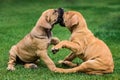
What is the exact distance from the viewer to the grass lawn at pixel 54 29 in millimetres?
6988

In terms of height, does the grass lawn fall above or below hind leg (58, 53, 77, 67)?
below

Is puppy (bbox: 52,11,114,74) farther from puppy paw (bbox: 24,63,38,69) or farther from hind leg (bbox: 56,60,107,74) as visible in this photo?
puppy paw (bbox: 24,63,38,69)

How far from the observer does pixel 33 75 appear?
6.98 meters

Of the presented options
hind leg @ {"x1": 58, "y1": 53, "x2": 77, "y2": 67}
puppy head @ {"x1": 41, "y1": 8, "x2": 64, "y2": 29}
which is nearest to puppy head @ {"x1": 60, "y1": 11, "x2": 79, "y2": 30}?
puppy head @ {"x1": 41, "y1": 8, "x2": 64, "y2": 29}

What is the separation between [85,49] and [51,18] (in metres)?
0.77

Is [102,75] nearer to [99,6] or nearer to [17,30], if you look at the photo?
[17,30]

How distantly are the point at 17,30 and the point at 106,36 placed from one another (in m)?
2.50

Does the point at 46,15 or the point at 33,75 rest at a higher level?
the point at 46,15

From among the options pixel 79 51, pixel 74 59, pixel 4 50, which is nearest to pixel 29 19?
pixel 4 50

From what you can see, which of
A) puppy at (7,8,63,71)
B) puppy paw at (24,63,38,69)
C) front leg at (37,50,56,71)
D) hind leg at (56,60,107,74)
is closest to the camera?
hind leg at (56,60,107,74)

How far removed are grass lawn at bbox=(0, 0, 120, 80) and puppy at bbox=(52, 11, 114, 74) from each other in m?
0.12

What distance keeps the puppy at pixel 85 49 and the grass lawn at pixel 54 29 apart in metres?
0.12

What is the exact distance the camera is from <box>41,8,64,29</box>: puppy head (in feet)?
24.1

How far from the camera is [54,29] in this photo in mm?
12109
